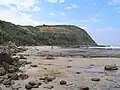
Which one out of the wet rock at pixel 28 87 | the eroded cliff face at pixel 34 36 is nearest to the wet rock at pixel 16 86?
the wet rock at pixel 28 87

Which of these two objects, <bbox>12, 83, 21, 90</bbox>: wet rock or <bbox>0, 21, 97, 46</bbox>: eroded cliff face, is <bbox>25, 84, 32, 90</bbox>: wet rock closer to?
<bbox>12, 83, 21, 90</bbox>: wet rock

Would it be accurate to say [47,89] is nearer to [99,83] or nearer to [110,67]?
[99,83]

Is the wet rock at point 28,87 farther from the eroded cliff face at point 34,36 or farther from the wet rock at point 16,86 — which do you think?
→ the eroded cliff face at point 34,36

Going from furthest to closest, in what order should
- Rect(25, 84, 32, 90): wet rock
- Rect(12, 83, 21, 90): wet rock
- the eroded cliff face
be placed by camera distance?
the eroded cliff face → Rect(12, 83, 21, 90): wet rock → Rect(25, 84, 32, 90): wet rock

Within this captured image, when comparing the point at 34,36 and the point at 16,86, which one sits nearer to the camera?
the point at 16,86

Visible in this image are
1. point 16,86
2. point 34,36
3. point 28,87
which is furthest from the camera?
point 34,36

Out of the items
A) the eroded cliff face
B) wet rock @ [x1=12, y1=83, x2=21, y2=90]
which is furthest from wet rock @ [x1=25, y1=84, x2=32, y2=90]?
the eroded cliff face

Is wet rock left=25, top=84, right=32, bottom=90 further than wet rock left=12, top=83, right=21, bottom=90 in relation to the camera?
No

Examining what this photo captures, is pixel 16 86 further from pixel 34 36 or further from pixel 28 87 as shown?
pixel 34 36

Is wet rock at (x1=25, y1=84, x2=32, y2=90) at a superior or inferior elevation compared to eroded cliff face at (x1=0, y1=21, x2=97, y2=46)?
inferior

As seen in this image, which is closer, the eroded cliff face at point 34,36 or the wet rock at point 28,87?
the wet rock at point 28,87

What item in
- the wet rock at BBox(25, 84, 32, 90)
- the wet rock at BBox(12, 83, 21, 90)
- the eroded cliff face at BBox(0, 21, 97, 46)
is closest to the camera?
Result: the wet rock at BBox(25, 84, 32, 90)

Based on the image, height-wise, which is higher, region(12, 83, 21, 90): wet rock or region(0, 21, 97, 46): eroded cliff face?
region(0, 21, 97, 46): eroded cliff face

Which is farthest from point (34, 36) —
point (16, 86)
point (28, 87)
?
point (28, 87)
